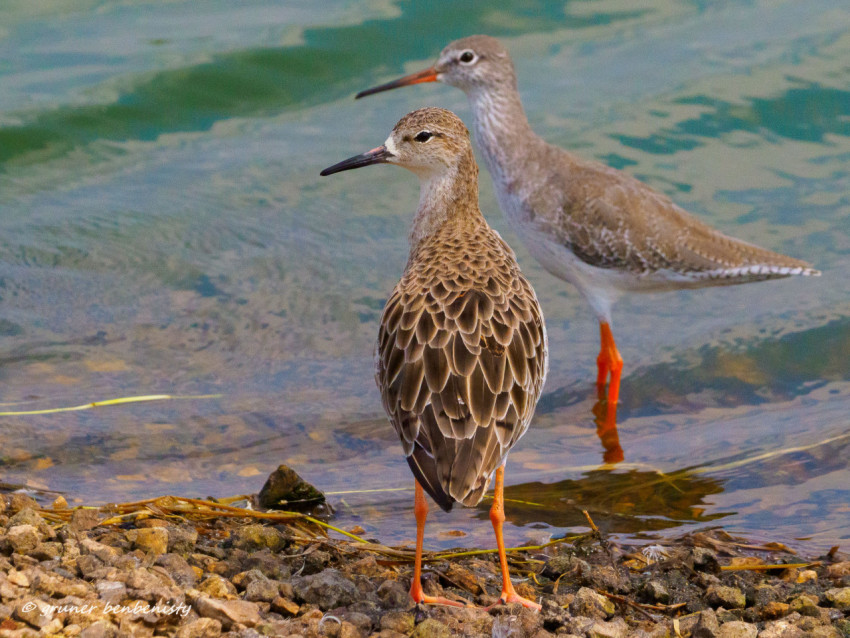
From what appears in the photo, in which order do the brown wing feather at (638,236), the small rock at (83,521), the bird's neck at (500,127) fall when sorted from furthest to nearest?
the bird's neck at (500,127), the brown wing feather at (638,236), the small rock at (83,521)

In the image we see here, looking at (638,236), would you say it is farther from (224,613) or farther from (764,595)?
(224,613)

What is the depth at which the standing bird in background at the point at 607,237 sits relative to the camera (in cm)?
800

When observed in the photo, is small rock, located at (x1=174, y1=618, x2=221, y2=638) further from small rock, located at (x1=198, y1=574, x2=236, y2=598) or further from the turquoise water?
the turquoise water

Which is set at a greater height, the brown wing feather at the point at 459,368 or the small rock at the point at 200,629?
the brown wing feather at the point at 459,368

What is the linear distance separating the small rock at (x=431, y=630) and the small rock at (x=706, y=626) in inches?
37.7

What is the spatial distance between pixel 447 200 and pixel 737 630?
110 inches

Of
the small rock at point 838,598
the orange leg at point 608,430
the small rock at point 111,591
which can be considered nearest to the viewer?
the small rock at point 111,591

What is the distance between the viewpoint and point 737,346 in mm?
8648

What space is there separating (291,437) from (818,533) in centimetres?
330

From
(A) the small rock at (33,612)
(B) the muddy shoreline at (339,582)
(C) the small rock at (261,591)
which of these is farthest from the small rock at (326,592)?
(A) the small rock at (33,612)

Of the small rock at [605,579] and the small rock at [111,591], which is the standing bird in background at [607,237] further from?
the small rock at [111,591]

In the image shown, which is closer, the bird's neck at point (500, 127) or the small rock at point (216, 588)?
the small rock at point (216, 588)

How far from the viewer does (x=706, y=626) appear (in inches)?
165

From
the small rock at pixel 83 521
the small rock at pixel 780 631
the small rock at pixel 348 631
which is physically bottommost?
the small rock at pixel 780 631
